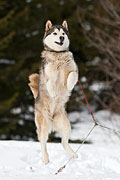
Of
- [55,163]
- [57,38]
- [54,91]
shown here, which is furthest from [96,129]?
[57,38]

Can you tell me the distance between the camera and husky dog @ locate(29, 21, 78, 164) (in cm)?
474

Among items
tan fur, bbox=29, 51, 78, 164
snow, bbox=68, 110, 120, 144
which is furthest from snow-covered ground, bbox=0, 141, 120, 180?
snow, bbox=68, 110, 120, 144

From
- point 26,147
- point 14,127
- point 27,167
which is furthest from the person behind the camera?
point 14,127

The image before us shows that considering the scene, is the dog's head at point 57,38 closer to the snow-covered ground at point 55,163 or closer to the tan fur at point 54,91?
the tan fur at point 54,91

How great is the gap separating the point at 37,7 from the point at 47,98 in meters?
12.3

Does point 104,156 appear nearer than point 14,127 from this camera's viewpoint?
Yes

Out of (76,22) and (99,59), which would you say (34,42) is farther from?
(99,59)

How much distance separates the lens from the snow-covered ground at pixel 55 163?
529cm

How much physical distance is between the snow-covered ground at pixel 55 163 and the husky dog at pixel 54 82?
1.23 feet

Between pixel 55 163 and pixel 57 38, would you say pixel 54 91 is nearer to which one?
pixel 57 38

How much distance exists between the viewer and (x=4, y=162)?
6027 mm

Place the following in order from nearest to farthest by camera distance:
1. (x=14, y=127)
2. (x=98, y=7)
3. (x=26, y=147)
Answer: (x=26, y=147), (x=14, y=127), (x=98, y=7)

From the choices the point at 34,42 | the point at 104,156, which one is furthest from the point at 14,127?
the point at 104,156

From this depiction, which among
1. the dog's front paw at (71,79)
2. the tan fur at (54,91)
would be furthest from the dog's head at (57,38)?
the dog's front paw at (71,79)
